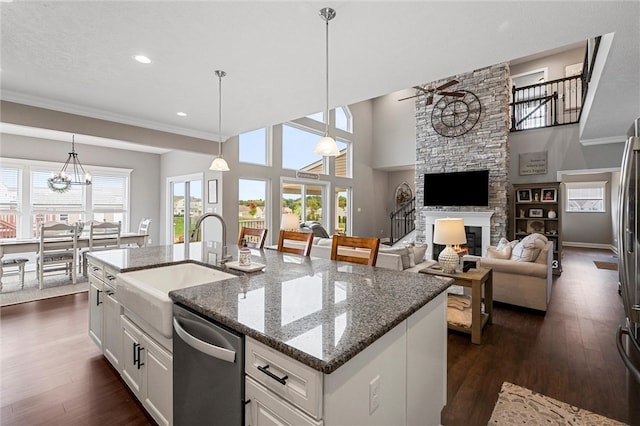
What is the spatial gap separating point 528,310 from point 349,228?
5.76 metres

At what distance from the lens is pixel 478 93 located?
6.68 metres

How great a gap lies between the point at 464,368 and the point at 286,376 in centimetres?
207

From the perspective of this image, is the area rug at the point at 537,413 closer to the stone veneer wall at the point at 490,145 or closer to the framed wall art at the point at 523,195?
the stone veneer wall at the point at 490,145

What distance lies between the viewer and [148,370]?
1665 millimetres

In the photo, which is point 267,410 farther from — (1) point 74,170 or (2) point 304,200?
(1) point 74,170

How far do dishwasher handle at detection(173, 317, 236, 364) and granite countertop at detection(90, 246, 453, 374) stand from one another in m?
0.10

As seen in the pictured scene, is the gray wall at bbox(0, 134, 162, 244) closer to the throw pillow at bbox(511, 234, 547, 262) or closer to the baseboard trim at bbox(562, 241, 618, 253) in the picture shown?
the throw pillow at bbox(511, 234, 547, 262)

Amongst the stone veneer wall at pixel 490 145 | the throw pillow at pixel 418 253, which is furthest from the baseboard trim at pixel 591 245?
the throw pillow at pixel 418 253

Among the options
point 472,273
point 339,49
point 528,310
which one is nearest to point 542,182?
point 528,310

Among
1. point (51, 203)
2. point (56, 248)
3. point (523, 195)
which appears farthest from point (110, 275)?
point (523, 195)

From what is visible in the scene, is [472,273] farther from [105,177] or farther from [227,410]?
[105,177]

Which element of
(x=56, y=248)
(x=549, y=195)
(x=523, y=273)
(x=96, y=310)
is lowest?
(x=96, y=310)

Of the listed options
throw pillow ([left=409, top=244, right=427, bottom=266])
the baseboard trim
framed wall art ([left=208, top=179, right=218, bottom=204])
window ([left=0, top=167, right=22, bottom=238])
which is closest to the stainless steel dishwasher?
throw pillow ([left=409, top=244, right=427, bottom=266])

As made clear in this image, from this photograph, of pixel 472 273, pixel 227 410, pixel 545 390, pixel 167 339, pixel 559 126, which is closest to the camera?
pixel 227 410
